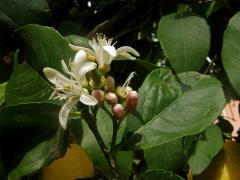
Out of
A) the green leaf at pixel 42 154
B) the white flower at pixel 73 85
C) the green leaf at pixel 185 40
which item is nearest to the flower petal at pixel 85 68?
the white flower at pixel 73 85

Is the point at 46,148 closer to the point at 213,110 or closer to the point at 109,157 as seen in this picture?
the point at 109,157

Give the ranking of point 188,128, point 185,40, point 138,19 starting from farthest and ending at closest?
point 138,19
point 185,40
point 188,128

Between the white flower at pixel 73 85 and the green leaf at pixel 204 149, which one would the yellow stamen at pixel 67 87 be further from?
the green leaf at pixel 204 149

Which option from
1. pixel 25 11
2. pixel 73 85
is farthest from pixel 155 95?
pixel 25 11

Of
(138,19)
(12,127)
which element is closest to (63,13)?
(138,19)

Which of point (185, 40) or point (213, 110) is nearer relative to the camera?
point (213, 110)

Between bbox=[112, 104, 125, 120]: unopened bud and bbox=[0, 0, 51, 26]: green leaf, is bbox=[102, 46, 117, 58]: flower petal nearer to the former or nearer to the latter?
bbox=[112, 104, 125, 120]: unopened bud

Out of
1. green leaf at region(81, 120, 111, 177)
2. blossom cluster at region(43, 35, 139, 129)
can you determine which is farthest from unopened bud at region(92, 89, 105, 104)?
green leaf at region(81, 120, 111, 177)
